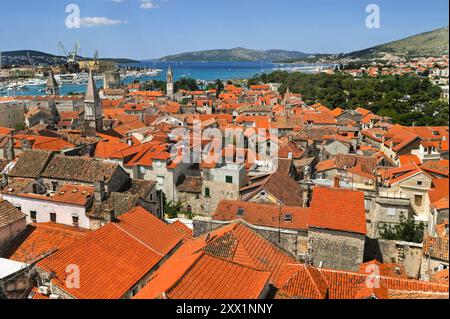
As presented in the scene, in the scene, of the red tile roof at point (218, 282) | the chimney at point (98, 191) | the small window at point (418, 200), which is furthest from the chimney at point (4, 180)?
the small window at point (418, 200)

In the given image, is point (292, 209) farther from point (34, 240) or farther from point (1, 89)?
point (1, 89)

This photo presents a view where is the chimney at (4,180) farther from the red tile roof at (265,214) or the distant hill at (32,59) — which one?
the distant hill at (32,59)

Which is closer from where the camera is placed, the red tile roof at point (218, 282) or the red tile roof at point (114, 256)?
the red tile roof at point (218, 282)

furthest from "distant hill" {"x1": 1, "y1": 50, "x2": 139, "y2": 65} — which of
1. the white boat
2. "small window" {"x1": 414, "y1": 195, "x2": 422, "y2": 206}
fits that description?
"small window" {"x1": 414, "y1": 195, "x2": 422, "y2": 206}

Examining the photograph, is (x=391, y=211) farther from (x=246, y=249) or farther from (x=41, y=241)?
(x=41, y=241)

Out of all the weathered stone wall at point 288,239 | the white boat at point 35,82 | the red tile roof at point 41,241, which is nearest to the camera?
the weathered stone wall at point 288,239

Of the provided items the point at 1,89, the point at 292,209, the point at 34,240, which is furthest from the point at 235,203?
the point at 1,89

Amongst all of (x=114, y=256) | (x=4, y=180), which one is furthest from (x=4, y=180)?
(x=114, y=256)
